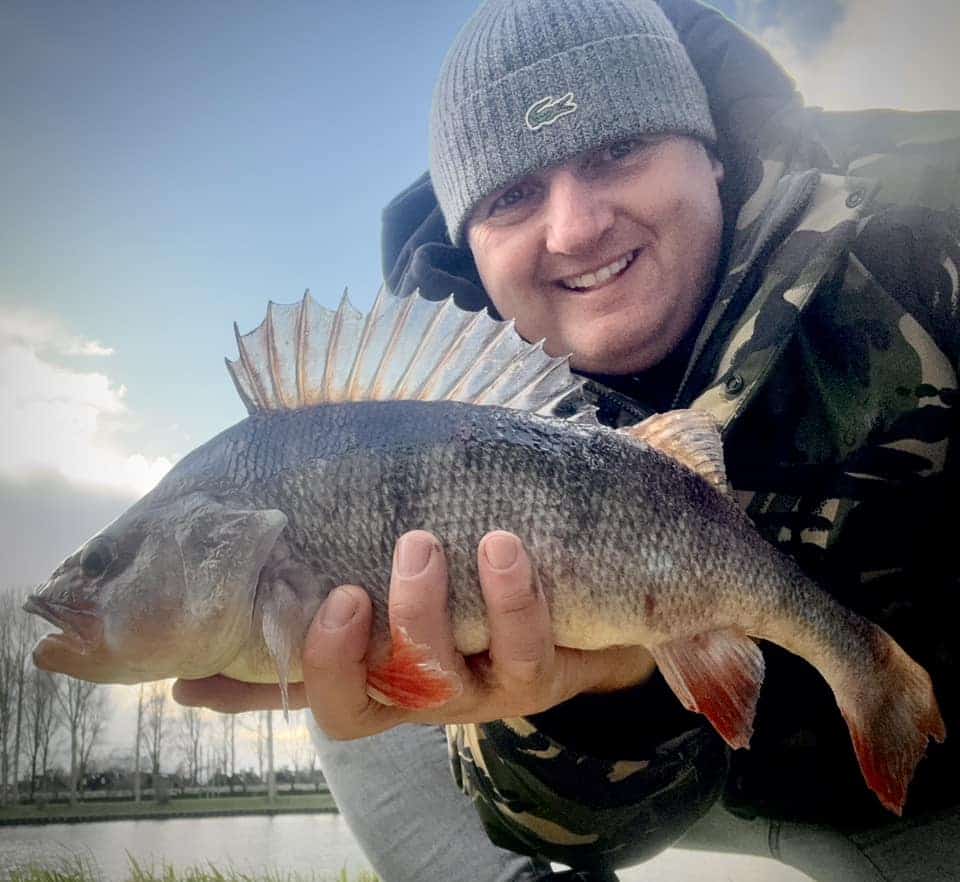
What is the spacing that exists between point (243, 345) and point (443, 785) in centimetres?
188

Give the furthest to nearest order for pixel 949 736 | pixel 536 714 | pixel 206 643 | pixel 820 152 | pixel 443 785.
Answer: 1. pixel 443 785
2. pixel 820 152
3. pixel 949 736
4. pixel 536 714
5. pixel 206 643

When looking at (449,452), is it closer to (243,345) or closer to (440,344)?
(440,344)

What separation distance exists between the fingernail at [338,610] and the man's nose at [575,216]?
1174mm

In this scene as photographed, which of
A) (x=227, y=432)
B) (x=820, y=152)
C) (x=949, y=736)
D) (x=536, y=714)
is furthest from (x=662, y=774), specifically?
(x=820, y=152)

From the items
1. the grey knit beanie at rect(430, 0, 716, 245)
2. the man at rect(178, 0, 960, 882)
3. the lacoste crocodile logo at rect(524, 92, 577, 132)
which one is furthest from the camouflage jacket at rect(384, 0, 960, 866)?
the lacoste crocodile logo at rect(524, 92, 577, 132)

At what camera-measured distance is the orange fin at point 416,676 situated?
128 centimetres

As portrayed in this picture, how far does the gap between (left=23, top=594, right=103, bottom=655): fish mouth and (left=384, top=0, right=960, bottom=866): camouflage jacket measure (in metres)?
0.82

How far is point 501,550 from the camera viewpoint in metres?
1.24

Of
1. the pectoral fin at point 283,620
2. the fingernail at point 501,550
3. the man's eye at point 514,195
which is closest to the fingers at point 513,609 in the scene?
the fingernail at point 501,550

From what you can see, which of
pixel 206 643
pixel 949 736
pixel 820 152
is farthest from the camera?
pixel 820 152

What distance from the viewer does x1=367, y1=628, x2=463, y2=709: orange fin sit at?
1276 millimetres

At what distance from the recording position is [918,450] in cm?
165

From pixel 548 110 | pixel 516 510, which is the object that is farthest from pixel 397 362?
pixel 548 110

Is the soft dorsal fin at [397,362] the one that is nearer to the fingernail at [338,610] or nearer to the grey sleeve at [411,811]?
the fingernail at [338,610]
